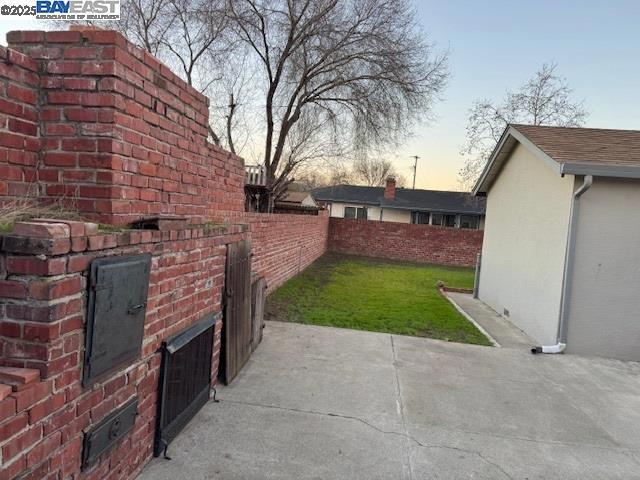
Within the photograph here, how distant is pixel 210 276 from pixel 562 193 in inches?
225

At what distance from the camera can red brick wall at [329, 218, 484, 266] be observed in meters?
19.3

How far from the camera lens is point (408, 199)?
104ft

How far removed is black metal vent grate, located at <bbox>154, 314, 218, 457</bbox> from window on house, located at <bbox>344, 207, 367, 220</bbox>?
29426 millimetres

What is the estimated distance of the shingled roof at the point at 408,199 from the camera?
30.3 meters

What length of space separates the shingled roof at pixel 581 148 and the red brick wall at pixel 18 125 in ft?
20.5

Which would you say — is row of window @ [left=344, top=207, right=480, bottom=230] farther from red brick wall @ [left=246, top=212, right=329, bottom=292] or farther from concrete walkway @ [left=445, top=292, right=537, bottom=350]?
concrete walkway @ [left=445, top=292, right=537, bottom=350]

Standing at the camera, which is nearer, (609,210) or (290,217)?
(609,210)

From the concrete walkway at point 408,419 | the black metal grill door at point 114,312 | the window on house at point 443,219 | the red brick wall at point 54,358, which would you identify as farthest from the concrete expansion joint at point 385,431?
the window on house at point 443,219

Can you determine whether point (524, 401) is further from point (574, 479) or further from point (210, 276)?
point (210, 276)

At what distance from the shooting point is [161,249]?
2.49m

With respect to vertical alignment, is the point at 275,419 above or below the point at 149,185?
below

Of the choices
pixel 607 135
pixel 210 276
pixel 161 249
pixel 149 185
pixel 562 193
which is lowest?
pixel 210 276

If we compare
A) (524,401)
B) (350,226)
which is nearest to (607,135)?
(524,401)

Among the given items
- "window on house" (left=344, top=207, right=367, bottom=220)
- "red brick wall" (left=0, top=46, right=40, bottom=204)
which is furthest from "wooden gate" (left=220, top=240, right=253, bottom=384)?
"window on house" (left=344, top=207, right=367, bottom=220)
